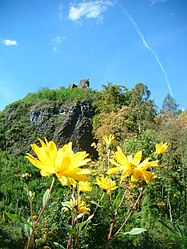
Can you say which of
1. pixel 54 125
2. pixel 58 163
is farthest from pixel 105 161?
pixel 58 163

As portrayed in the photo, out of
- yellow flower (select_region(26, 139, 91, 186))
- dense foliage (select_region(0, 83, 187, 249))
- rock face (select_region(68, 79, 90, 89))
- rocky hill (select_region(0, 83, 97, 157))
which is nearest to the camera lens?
yellow flower (select_region(26, 139, 91, 186))

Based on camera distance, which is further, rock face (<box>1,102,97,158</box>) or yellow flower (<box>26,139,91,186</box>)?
rock face (<box>1,102,97,158</box>)

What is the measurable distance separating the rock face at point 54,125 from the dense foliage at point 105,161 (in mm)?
69

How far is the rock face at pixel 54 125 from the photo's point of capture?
561 inches

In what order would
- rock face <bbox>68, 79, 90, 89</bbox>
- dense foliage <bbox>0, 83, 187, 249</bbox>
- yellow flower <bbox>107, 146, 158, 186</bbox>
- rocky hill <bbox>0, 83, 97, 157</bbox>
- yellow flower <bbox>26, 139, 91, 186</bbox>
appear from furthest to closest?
rock face <bbox>68, 79, 90, 89</bbox> < rocky hill <bbox>0, 83, 97, 157</bbox> < dense foliage <bbox>0, 83, 187, 249</bbox> < yellow flower <bbox>107, 146, 158, 186</bbox> < yellow flower <bbox>26, 139, 91, 186</bbox>

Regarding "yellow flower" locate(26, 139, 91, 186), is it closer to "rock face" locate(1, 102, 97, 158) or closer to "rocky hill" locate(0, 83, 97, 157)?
"rocky hill" locate(0, 83, 97, 157)

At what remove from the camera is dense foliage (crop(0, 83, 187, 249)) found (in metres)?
5.24

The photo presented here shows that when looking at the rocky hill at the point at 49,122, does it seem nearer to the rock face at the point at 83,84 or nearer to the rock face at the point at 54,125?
the rock face at the point at 54,125

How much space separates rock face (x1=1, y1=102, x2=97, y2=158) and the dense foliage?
0.07 meters

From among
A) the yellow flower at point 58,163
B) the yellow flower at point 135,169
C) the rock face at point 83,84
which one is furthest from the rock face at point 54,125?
the yellow flower at point 58,163

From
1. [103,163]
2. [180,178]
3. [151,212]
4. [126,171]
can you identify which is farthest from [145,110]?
[126,171]

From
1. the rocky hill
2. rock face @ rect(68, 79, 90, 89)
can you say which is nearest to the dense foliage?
the rocky hill

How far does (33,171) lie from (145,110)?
5.67m

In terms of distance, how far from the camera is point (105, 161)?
11.2 meters
